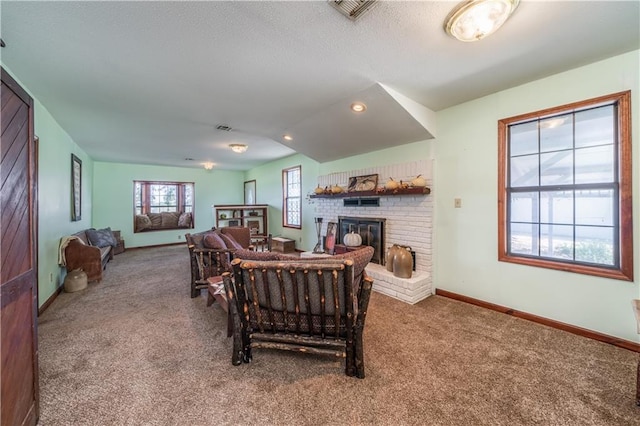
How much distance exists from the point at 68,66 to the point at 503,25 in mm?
3638

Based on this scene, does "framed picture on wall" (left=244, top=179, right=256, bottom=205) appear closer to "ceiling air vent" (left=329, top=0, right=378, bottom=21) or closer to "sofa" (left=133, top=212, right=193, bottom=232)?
"sofa" (left=133, top=212, right=193, bottom=232)

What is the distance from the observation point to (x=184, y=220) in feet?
25.2

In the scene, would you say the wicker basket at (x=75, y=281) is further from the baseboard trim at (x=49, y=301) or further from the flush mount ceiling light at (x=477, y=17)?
the flush mount ceiling light at (x=477, y=17)

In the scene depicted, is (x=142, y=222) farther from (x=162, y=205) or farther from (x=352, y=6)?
(x=352, y=6)

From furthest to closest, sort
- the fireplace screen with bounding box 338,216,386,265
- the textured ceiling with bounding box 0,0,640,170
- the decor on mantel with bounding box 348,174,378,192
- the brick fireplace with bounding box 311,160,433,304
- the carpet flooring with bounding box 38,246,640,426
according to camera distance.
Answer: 1. the decor on mantel with bounding box 348,174,378,192
2. the fireplace screen with bounding box 338,216,386,265
3. the brick fireplace with bounding box 311,160,433,304
4. the textured ceiling with bounding box 0,0,640,170
5. the carpet flooring with bounding box 38,246,640,426

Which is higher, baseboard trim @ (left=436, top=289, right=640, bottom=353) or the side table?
the side table

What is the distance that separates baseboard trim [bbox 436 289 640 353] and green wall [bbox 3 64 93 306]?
5233mm

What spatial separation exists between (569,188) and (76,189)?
24.7ft

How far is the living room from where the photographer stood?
2201 mm

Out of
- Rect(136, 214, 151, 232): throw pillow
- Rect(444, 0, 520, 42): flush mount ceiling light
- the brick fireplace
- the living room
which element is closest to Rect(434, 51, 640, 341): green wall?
the living room

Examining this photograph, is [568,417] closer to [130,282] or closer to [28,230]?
[28,230]

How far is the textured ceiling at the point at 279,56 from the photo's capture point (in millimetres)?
1646

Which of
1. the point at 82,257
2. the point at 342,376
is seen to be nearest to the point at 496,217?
the point at 342,376

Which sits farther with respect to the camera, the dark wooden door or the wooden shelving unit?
the wooden shelving unit
